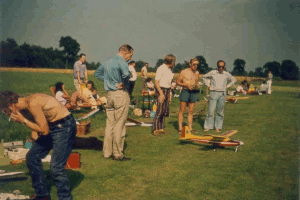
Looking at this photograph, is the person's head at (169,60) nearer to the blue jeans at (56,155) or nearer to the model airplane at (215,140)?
the model airplane at (215,140)

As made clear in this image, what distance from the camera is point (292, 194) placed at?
470cm

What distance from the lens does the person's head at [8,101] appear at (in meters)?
3.54

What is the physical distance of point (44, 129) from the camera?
3619mm

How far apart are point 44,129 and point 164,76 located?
17.0 ft

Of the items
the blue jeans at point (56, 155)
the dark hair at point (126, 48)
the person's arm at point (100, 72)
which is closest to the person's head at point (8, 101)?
the blue jeans at point (56, 155)

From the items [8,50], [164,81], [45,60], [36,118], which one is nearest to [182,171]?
[36,118]

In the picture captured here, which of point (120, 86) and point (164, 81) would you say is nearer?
point (120, 86)

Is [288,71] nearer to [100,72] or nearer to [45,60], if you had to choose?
[45,60]

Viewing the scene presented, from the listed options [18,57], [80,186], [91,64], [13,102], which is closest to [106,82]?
[80,186]

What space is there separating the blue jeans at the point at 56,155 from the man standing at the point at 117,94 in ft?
7.08

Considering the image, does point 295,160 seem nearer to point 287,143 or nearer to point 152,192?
point 287,143

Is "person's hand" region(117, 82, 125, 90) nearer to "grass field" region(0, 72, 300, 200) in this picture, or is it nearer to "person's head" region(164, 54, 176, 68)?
"grass field" region(0, 72, 300, 200)

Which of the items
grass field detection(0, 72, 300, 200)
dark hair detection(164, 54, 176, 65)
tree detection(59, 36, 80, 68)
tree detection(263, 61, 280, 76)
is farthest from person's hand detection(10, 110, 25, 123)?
tree detection(59, 36, 80, 68)

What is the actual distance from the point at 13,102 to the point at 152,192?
252 cm
